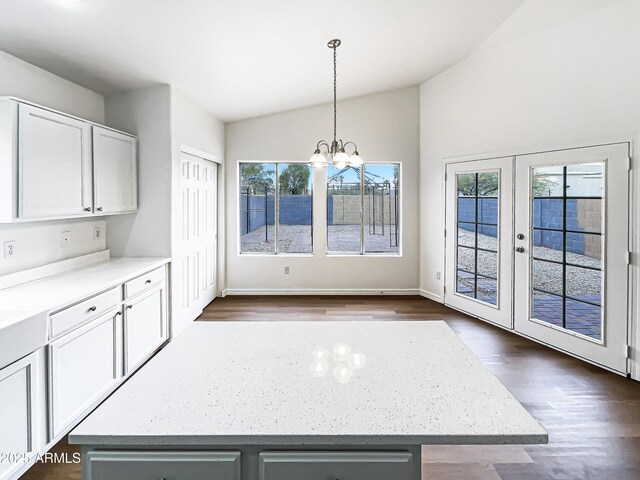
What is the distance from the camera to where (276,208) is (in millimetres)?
6258

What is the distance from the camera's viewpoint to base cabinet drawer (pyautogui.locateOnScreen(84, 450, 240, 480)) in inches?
41.4

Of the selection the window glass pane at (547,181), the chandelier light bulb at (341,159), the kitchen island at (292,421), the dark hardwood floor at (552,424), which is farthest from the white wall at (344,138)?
the kitchen island at (292,421)

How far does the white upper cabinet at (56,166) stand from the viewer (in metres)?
2.45

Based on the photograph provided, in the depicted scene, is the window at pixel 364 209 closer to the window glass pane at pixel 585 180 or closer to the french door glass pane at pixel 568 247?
the french door glass pane at pixel 568 247

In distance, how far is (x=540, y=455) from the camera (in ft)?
7.50

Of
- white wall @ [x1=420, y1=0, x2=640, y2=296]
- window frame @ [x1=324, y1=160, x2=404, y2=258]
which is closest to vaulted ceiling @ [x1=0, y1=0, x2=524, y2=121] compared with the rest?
white wall @ [x1=420, y1=0, x2=640, y2=296]

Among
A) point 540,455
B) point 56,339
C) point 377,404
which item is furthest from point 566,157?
point 56,339

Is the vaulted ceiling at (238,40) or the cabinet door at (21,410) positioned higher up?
the vaulted ceiling at (238,40)

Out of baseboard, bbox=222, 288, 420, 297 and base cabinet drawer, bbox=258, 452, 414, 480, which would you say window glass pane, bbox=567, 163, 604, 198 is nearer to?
baseboard, bbox=222, 288, 420, 297

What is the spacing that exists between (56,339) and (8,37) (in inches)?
77.5

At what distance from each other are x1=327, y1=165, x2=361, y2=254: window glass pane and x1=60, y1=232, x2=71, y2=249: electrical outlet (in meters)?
3.66

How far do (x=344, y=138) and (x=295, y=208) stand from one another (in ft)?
4.31

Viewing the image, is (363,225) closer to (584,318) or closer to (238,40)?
(584,318)

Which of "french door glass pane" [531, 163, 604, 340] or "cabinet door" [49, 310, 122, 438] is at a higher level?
"french door glass pane" [531, 163, 604, 340]
